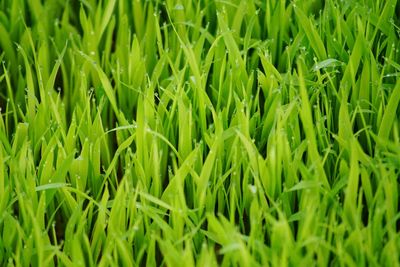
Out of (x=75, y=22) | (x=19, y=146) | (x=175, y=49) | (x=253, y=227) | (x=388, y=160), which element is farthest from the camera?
(x=75, y=22)

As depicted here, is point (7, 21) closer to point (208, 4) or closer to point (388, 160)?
point (208, 4)

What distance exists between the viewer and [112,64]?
6.61 feet

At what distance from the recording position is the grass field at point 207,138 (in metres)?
1.50

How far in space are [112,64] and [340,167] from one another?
0.70 metres

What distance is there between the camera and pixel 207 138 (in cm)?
166

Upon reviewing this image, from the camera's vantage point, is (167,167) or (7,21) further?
(7,21)

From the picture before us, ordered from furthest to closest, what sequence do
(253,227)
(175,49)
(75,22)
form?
(75,22)
(175,49)
(253,227)

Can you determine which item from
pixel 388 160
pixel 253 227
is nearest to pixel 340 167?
pixel 388 160

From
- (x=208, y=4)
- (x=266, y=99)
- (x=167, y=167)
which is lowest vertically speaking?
(x=167, y=167)

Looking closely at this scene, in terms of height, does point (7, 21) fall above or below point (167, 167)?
above

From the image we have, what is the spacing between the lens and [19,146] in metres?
1.77

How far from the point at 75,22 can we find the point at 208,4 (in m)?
0.41

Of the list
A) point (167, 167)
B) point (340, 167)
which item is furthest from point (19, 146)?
point (340, 167)

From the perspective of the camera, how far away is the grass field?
4.92ft
